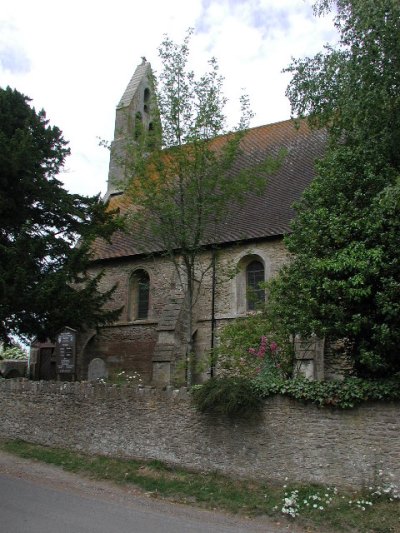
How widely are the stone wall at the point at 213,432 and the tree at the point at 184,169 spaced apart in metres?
3.11

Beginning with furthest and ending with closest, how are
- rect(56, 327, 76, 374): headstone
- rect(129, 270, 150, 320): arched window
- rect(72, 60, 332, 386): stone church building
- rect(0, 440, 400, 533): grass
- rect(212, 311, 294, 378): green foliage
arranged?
rect(129, 270, 150, 320): arched window
rect(72, 60, 332, 386): stone church building
rect(56, 327, 76, 374): headstone
rect(212, 311, 294, 378): green foliage
rect(0, 440, 400, 533): grass

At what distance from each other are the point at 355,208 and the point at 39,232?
1248cm

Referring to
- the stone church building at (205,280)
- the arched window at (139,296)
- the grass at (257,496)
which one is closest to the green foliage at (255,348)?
the stone church building at (205,280)

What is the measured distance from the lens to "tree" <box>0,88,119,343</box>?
16.6 m

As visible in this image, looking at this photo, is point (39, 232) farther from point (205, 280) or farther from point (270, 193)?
point (270, 193)

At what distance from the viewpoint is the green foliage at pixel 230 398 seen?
10.7 metres

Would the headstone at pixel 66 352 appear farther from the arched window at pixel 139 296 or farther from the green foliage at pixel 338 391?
the green foliage at pixel 338 391

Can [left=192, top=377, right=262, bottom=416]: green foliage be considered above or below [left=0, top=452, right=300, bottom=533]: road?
above

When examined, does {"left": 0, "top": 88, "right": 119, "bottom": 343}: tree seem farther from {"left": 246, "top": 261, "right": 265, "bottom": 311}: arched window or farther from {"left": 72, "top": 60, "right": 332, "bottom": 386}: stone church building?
{"left": 246, "top": 261, "right": 265, "bottom": 311}: arched window

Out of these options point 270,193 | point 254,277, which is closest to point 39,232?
point 254,277

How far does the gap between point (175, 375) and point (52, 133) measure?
10.3 meters

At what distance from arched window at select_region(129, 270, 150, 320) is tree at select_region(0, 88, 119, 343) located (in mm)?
2047

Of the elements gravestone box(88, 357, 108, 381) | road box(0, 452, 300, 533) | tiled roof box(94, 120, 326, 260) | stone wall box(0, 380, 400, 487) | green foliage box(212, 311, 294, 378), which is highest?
tiled roof box(94, 120, 326, 260)

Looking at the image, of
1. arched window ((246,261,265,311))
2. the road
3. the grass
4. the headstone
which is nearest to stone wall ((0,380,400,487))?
the grass
